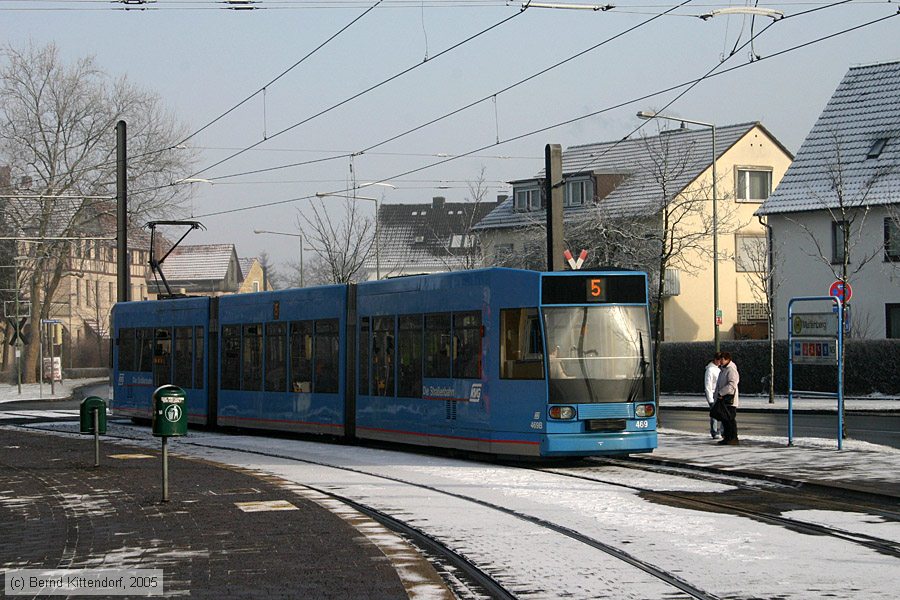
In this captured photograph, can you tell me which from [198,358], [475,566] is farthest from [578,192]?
[475,566]

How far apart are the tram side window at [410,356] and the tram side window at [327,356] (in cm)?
233

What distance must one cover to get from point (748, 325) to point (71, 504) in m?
51.1

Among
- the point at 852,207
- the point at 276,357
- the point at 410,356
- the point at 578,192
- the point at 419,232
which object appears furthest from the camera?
the point at 419,232

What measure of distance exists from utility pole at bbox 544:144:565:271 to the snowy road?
5.85 meters

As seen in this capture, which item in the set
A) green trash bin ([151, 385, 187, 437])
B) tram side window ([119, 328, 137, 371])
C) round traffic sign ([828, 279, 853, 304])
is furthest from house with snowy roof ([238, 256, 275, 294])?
green trash bin ([151, 385, 187, 437])

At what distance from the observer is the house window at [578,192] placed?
6556 cm

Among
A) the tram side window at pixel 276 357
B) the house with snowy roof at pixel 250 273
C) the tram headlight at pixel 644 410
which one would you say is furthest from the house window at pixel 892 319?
the house with snowy roof at pixel 250 273

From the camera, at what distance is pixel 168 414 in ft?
47.6

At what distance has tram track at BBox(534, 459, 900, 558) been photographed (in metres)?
11.0

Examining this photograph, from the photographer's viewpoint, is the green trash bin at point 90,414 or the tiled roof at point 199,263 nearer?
the green trash bin at point 90,414

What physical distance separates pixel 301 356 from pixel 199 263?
106997mm

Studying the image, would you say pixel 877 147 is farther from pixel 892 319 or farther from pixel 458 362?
pixel 458 362

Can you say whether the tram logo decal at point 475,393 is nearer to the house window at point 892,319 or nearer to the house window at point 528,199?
the house window at point 892,319

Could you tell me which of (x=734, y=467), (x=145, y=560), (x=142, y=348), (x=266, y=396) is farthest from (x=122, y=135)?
(x=145, y=560)
